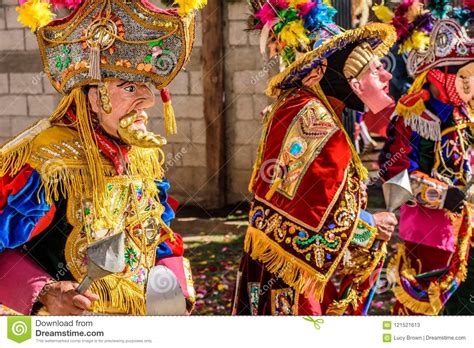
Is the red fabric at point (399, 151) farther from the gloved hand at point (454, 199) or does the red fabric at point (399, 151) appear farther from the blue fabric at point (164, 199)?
the blue fabric at point (164, 199)

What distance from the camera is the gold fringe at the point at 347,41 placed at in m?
3.51

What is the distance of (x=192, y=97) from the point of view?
8.16 meters

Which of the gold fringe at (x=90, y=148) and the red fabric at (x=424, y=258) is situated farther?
the red fabric at (x=424, y=258)

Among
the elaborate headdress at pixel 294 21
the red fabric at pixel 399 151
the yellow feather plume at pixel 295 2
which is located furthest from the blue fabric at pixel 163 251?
the red fabric at pixel 399 151

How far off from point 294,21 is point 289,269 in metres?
1.09

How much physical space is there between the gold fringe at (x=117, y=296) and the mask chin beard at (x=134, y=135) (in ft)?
1.62

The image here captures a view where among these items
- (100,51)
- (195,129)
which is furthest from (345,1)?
(100,51)

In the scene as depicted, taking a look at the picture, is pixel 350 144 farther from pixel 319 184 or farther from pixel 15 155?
pixel 15 155

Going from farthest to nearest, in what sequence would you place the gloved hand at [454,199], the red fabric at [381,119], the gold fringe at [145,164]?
the red fabric at [381,119], the gloved hand at [454,199], the gold fringe at [145,164]

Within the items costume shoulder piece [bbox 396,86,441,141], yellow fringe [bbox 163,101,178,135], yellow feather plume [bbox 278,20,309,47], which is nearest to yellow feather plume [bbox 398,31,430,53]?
costume shoulder piece [bbox 396,86,441,141]

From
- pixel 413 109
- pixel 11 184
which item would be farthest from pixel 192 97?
pixel 11 184

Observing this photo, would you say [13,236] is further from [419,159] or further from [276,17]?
[419,159]
